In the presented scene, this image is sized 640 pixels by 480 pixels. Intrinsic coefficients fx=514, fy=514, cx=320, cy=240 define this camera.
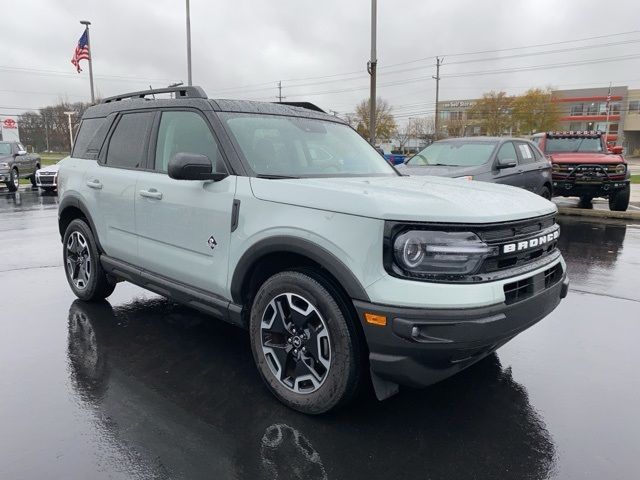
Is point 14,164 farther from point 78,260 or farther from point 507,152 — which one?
point 507,152

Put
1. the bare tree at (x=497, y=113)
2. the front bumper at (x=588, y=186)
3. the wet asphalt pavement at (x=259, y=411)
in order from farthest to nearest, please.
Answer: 1. the bare tree at (x=497, y=113)
2. the front bumper at (x=588, y=186)
3. the wet asphalt pavement at (x=259, y=411)

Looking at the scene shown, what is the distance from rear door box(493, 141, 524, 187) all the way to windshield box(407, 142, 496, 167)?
24 centimetres

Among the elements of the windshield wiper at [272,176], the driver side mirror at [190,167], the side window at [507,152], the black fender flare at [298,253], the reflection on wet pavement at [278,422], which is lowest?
the reflection on wet pavement at [278,422]

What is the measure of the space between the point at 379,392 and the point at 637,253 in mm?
6857

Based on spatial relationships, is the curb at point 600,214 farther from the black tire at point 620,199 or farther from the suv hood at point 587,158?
the suv hood at point 587,158

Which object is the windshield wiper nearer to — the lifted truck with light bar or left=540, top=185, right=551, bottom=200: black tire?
left=540, top=185, right=551, bottom=200: black tire

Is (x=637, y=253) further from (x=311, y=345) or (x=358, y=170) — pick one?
(x=311, y=345)

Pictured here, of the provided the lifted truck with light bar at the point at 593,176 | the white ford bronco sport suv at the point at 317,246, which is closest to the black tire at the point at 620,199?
the lifted truck with light bar at the point at 593,176

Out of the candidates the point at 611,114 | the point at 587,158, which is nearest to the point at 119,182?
the point at 587,158

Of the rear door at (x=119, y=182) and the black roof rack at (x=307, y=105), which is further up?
the black roof rack at (x=307, y=105)

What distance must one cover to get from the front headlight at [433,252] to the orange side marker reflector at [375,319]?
0.26 metres

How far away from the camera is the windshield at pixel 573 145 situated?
13296mm

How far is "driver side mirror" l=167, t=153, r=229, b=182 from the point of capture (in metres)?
3.22

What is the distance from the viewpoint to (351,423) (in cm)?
299
